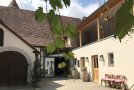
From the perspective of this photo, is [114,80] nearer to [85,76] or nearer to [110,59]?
[110,59]

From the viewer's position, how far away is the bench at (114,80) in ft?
53.6

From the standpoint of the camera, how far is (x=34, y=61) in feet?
73.7

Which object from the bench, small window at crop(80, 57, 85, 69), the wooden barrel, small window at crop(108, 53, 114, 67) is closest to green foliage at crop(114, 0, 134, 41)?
the bench

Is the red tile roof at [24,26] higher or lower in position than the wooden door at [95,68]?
higher

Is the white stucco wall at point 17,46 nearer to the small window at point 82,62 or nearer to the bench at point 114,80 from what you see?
the small window at point 82,62

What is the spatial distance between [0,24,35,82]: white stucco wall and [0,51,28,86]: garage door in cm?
34

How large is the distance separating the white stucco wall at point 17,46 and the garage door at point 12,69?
1.11ft

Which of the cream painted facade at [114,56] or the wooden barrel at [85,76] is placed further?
the wooden barrel at [85,76]

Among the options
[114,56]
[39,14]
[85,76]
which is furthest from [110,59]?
[39,14]

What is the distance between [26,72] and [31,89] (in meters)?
4.28

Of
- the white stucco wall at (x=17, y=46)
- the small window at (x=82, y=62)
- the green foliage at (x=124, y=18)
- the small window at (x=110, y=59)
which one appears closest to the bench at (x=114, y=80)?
the small window at (x=110, y=59)

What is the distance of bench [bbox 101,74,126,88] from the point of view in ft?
53.6

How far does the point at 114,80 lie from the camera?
16.8 meters

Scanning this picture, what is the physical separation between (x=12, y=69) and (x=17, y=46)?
1.92 meters
